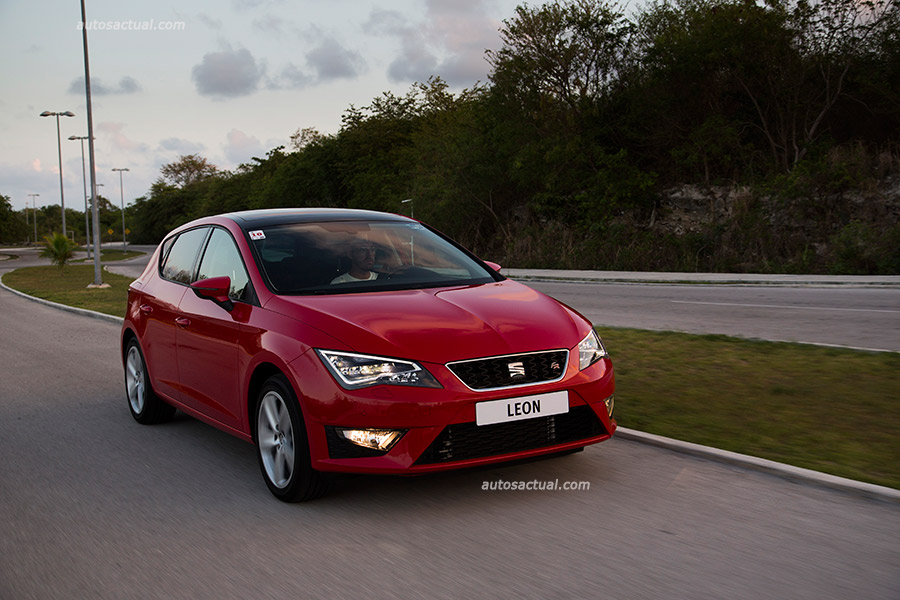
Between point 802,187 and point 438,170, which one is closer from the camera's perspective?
point 802,187

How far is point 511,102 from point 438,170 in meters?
7.29

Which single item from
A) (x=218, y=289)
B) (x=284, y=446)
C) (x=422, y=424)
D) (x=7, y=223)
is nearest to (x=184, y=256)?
(x=218, y=289)

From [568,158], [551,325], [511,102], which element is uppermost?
[511,102]

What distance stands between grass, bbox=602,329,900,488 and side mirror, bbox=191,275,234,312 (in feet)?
9.60

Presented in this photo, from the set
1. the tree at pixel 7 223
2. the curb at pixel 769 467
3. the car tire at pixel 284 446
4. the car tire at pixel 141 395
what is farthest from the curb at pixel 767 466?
the tree at pixel 7 223

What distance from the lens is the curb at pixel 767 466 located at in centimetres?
440

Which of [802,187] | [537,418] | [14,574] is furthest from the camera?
[802,187]

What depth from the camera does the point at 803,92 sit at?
29.7 metres

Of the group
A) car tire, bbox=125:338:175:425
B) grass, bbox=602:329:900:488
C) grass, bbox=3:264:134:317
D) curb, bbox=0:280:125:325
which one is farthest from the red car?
grass, bbox=3:264:134:317

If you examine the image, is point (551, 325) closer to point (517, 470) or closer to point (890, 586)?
point (517, 470)

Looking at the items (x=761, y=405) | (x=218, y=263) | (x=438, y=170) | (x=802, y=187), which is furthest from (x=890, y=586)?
(x=438, y=170)

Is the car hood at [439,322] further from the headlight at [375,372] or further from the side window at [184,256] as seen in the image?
the side window at [184,256]

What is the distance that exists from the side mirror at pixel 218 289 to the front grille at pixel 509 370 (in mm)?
1748

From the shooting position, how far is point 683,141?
32.6 metres
